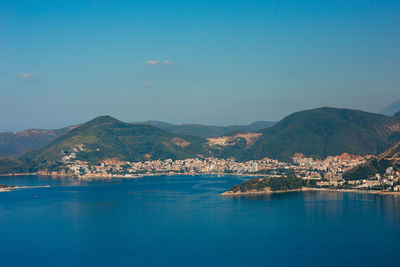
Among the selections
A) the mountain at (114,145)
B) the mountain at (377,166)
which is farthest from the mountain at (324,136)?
the mountain at (377,166)

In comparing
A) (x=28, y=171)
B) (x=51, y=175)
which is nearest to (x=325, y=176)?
(x=51, y=175)

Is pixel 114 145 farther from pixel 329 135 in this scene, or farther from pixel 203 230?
pixel 203 230

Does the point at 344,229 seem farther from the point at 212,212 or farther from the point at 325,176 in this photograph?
the point at 325,176

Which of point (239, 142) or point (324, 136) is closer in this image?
point (324, 136)

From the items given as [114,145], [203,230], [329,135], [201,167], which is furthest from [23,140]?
[203,230]

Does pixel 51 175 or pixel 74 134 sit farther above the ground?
pixel 74 134

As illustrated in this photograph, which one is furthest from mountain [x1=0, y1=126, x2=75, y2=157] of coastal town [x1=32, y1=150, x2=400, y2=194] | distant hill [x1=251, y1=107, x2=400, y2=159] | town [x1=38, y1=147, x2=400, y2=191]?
distant hill [x1=251, y1=107, x2=400, y2=159]
